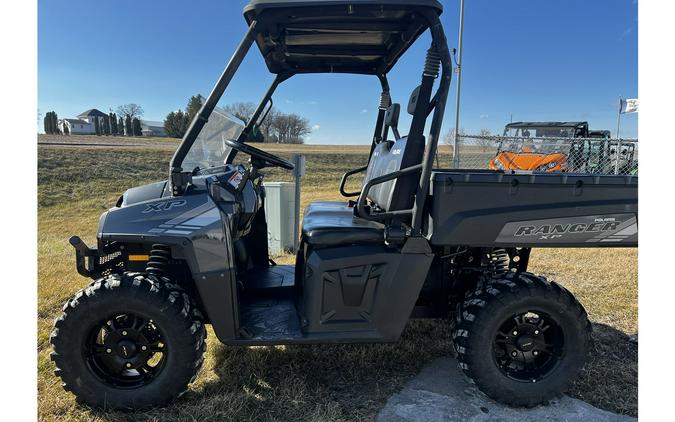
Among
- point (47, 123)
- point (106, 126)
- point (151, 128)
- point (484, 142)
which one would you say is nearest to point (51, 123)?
point (47, 123)

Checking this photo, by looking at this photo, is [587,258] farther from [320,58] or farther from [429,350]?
[320,58]

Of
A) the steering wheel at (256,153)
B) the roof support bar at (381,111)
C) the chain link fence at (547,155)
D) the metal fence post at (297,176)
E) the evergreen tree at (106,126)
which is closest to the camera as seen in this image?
the steering wheel at (256,153)

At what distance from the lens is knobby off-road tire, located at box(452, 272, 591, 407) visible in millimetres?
2402

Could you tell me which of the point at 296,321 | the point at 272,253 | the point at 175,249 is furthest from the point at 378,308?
the point at 272,253

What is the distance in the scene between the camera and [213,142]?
113 inches

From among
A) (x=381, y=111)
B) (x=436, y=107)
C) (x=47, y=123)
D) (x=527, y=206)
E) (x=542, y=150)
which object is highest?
(x=47, y=123)

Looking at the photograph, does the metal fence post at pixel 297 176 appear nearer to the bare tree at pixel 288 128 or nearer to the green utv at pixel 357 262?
the bare tree at pixel 288 128

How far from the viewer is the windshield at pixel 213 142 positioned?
2.65 m

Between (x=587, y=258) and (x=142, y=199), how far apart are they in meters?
5.50

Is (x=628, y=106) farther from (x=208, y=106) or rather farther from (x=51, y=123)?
(x=51, y=123)

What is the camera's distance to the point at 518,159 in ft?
33.9

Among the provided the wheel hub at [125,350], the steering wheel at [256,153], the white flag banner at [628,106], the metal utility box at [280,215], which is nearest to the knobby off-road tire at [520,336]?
the steering wheel at [256,153]

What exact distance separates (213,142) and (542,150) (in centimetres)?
923

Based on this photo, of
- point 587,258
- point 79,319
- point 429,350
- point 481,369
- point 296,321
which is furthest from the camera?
point 587,258
